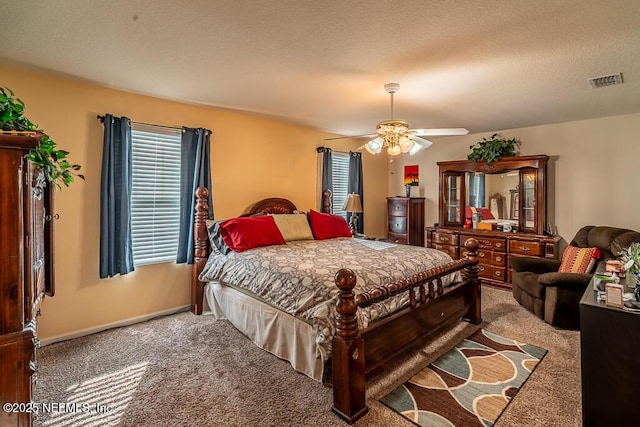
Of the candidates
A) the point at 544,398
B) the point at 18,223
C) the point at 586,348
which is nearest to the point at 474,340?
the point at 544,398

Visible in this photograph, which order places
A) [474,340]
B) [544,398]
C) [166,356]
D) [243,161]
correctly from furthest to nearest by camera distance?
[243,161], [474,340], [166,356], [544,398]

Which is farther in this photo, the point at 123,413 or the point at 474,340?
the point at 474,340

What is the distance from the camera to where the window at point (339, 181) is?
557 centimetres

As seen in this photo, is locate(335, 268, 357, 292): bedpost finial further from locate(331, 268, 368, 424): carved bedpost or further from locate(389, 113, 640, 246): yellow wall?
locate(389, 113, 640, 246): yellow wall

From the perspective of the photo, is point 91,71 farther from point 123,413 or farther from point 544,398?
point 544,398

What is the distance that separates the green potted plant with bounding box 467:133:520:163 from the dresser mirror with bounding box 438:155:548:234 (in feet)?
0.30

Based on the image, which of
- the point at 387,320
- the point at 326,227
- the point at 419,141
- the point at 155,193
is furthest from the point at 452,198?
the point at 155,193

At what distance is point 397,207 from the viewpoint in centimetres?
584

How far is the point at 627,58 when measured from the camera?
8.02 feet

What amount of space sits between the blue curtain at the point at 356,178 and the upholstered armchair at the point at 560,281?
2.52 meters

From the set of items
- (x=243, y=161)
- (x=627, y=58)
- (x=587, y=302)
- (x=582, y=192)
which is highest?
(x=627, y=58)

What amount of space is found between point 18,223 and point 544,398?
3.16 meters

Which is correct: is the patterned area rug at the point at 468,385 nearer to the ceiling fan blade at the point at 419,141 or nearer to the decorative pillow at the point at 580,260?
the decorative pillow at the point at 580,260

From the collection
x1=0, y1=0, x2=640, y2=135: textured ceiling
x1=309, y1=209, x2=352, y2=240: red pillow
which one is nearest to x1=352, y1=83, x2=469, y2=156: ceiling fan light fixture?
x1=0, y1=0, x2=640, y2=135: textured ceiling
